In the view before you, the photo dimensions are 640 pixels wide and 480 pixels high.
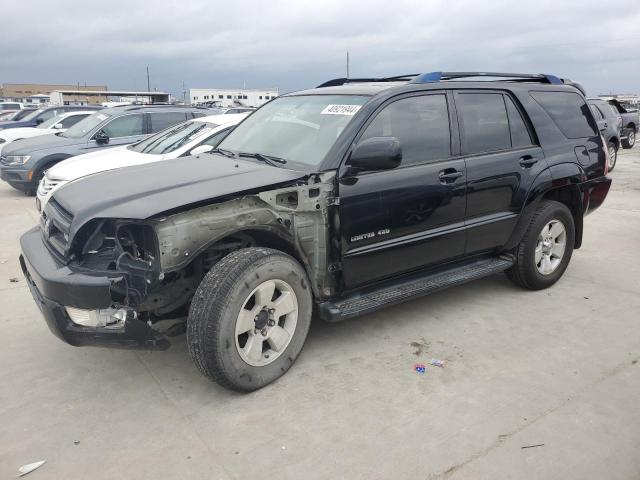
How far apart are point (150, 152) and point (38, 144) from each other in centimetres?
377

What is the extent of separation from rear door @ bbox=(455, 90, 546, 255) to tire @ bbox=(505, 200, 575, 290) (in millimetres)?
254

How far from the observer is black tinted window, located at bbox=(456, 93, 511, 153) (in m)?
3.98

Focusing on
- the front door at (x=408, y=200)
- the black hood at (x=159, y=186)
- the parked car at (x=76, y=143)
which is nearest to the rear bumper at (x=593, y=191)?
the front door at (x=408, y=200)

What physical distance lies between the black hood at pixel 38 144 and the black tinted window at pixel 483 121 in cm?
739

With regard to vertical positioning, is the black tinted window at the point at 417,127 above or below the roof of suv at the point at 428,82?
below

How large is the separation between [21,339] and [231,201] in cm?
210

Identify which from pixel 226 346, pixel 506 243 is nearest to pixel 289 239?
pixel 226 346

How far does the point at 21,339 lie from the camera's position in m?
3.84

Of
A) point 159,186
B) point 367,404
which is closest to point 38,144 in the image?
point 159,186

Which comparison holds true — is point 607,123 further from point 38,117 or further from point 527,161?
point 38,117

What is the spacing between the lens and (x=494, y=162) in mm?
4078

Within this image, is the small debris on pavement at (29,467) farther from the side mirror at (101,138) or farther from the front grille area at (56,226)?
the side mirror at (101,138)

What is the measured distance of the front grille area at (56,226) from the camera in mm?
3070

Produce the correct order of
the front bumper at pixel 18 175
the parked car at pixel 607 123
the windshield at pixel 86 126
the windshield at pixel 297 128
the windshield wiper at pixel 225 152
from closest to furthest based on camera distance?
1. the windshield at pixel 297 128
2. the windshield wiper at pixel 225 152
3. the front bumper at pixel 18 175
4. the windshield at pixel 86 126
5. the parked car at pixel 607 123
